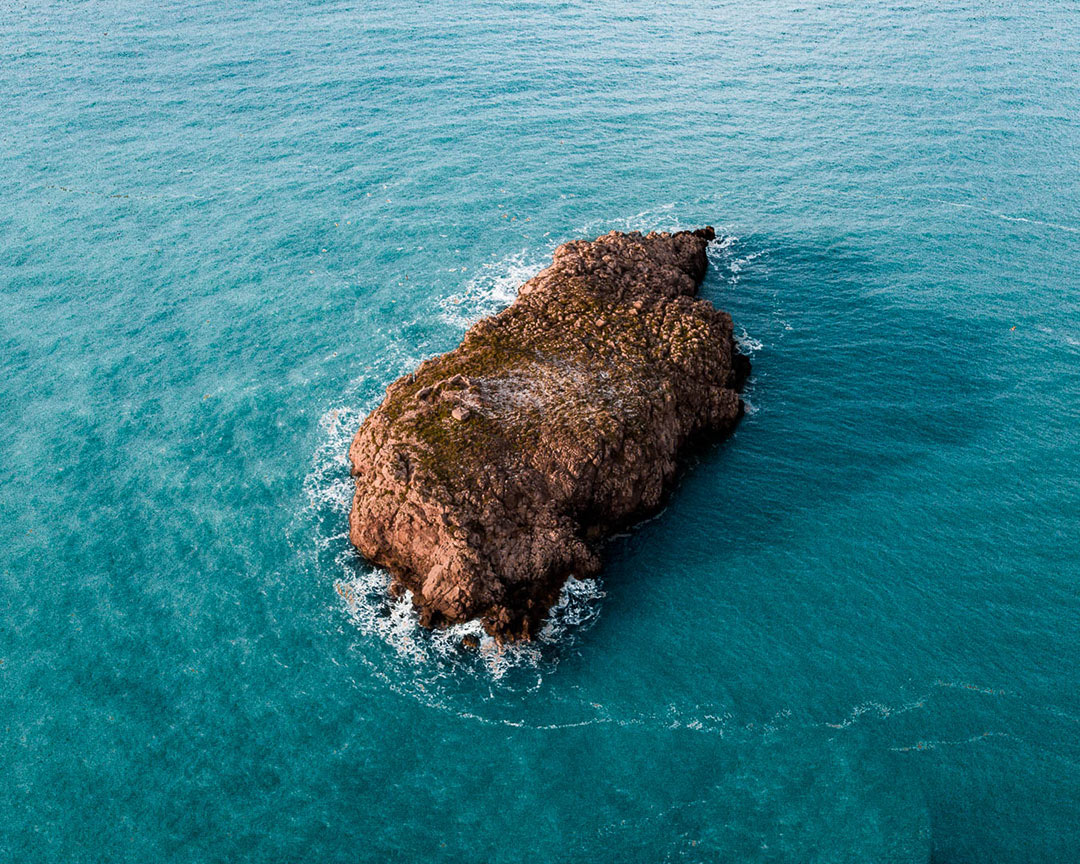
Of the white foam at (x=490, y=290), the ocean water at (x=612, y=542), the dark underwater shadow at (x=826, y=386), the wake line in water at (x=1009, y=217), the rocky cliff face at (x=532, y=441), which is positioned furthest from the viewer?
the wake line in water at (x=1009, y=217)

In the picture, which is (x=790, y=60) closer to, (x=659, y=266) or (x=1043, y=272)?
(x=1043, y=272)

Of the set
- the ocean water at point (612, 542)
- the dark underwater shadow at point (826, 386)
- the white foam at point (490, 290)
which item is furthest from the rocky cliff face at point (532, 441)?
the white foam at point (490, 290)

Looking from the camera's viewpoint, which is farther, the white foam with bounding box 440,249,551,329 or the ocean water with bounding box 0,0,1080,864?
the white foam with bounding box 440,249,551,329

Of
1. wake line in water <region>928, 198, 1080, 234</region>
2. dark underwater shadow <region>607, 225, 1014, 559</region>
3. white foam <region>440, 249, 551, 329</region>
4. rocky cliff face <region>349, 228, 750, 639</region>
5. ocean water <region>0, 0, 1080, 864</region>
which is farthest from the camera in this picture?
wake line in water <region>928, 198, 1080, 234</region>

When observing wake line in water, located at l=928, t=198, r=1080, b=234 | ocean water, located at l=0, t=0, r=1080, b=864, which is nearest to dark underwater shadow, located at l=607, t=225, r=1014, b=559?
ocean water, located at l=0, t=0, r=1080, b=864

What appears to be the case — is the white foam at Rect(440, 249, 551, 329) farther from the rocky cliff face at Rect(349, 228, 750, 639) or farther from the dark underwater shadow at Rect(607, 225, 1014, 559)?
→ the dark underwater shadow at Rect(607, 225, 1014, 559)

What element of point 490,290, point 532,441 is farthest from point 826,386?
point 490,290

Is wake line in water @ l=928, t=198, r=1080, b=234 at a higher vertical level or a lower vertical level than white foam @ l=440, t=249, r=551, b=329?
higher

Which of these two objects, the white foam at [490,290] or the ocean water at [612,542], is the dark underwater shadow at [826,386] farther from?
the white foam at [490,290]
